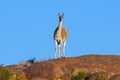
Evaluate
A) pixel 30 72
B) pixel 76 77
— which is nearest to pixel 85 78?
pixel 76 77

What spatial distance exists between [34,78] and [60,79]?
2166 mm

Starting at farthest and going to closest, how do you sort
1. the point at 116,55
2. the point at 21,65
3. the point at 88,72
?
the point at 116,55
the point at 21,65
the point at 88,72

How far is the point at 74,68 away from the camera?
40.9 metres

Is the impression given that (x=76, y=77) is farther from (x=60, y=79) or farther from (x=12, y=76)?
(x=12, y=76)

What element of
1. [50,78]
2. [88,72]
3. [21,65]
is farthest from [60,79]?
[21,65]

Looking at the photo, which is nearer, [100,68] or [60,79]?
[60,79]

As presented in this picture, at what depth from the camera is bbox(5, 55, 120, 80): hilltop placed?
36094mm

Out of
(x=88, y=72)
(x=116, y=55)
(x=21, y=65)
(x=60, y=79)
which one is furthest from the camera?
(x=116, y=55)

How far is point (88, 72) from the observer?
39094mm

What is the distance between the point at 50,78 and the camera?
35.9 m

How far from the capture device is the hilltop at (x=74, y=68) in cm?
3609

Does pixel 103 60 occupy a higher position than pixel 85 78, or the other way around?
pixel 103 60

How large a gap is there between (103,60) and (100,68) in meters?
1.50

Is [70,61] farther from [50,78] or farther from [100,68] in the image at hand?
[50,78]
